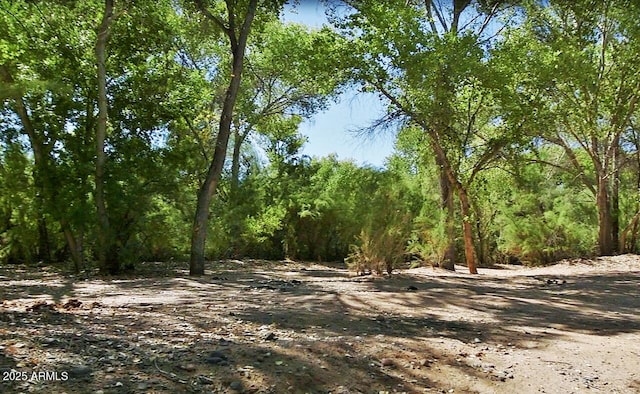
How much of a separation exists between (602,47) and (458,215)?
621cm

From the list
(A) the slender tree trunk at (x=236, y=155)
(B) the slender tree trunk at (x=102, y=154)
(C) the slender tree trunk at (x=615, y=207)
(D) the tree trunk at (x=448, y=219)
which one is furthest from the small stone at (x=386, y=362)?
(C) the slender tree trunk at (x=615, y=207)

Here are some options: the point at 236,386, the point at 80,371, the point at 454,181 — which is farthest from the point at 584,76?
the point at 80,371

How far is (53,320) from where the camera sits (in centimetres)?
444

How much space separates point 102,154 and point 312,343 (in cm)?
761

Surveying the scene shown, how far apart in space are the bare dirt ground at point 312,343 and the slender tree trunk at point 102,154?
2876 millimetres

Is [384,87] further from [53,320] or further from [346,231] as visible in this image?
[53,320]

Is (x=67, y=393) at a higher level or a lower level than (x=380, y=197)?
lower

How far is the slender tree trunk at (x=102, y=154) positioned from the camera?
9.88m

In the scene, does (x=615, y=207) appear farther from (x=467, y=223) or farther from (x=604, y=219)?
(x=467, y=223)

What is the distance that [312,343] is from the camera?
414cm

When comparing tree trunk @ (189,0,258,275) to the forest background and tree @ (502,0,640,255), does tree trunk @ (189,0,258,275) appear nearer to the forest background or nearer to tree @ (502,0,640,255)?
the forest background

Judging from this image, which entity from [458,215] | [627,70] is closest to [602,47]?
[627,70]

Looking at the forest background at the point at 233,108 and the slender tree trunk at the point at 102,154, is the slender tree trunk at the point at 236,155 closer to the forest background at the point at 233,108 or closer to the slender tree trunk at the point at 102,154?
the forest background at the point at 233,108

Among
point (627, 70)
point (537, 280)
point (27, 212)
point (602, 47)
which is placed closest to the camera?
point (537, 280)
